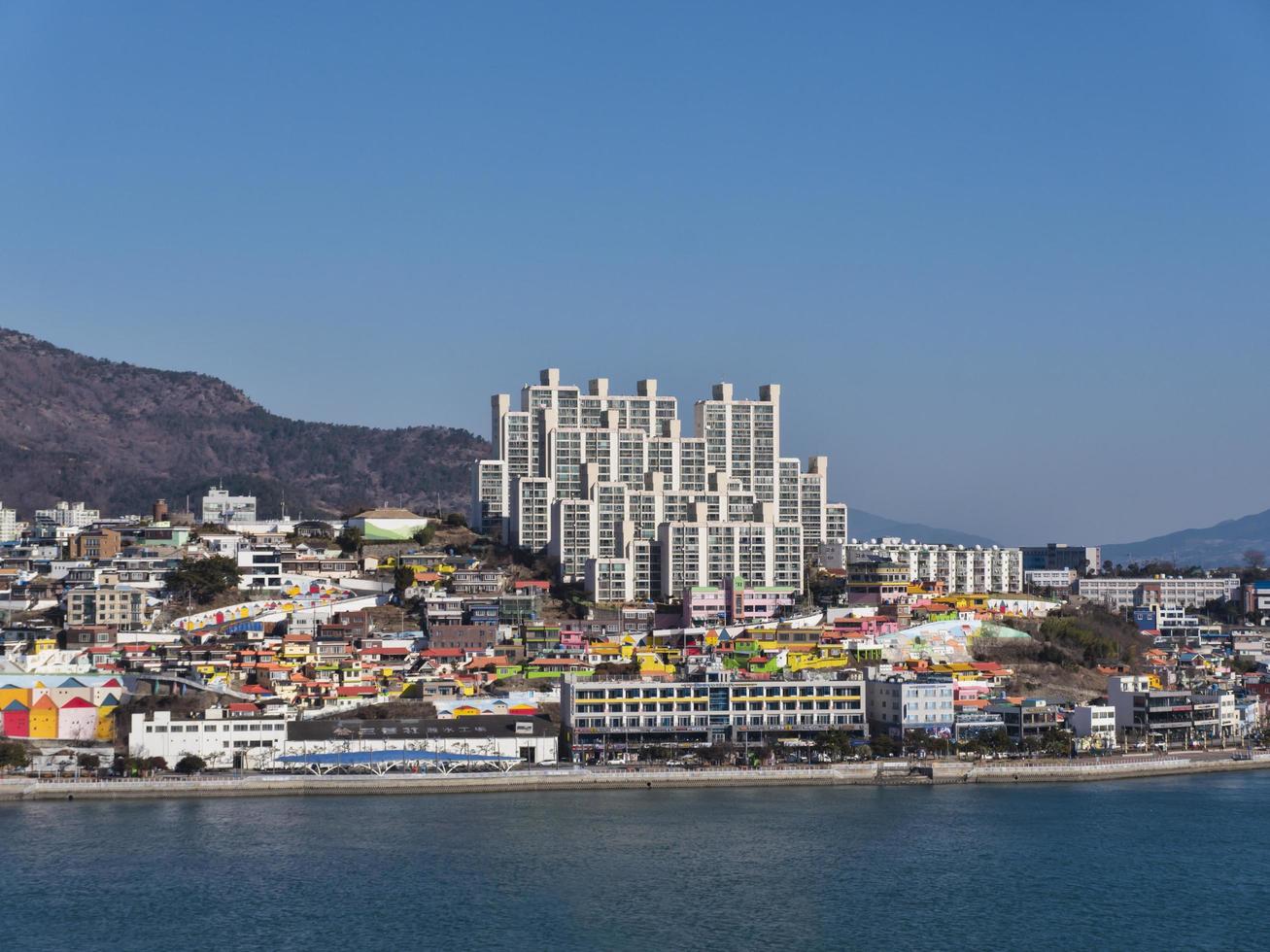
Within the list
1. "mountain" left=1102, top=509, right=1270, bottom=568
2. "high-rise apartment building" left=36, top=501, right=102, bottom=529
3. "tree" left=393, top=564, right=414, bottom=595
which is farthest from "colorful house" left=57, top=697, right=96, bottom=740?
"mountain" left=1102, top=509, right=1270, bottom=568

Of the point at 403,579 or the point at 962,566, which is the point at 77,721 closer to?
the point at 403,579

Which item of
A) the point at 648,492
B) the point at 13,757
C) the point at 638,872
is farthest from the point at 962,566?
the point at 638,872

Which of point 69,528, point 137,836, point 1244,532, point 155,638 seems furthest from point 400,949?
point 1244,532

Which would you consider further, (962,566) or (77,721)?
(962,566)

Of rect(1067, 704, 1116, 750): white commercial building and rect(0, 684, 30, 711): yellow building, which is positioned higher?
rect(0, 684, 30, 711): yellow building

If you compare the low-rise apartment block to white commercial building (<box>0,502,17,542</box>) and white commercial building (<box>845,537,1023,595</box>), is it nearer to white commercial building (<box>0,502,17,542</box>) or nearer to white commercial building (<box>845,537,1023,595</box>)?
white commercial building (<box>845,537,1023,595</box>)
